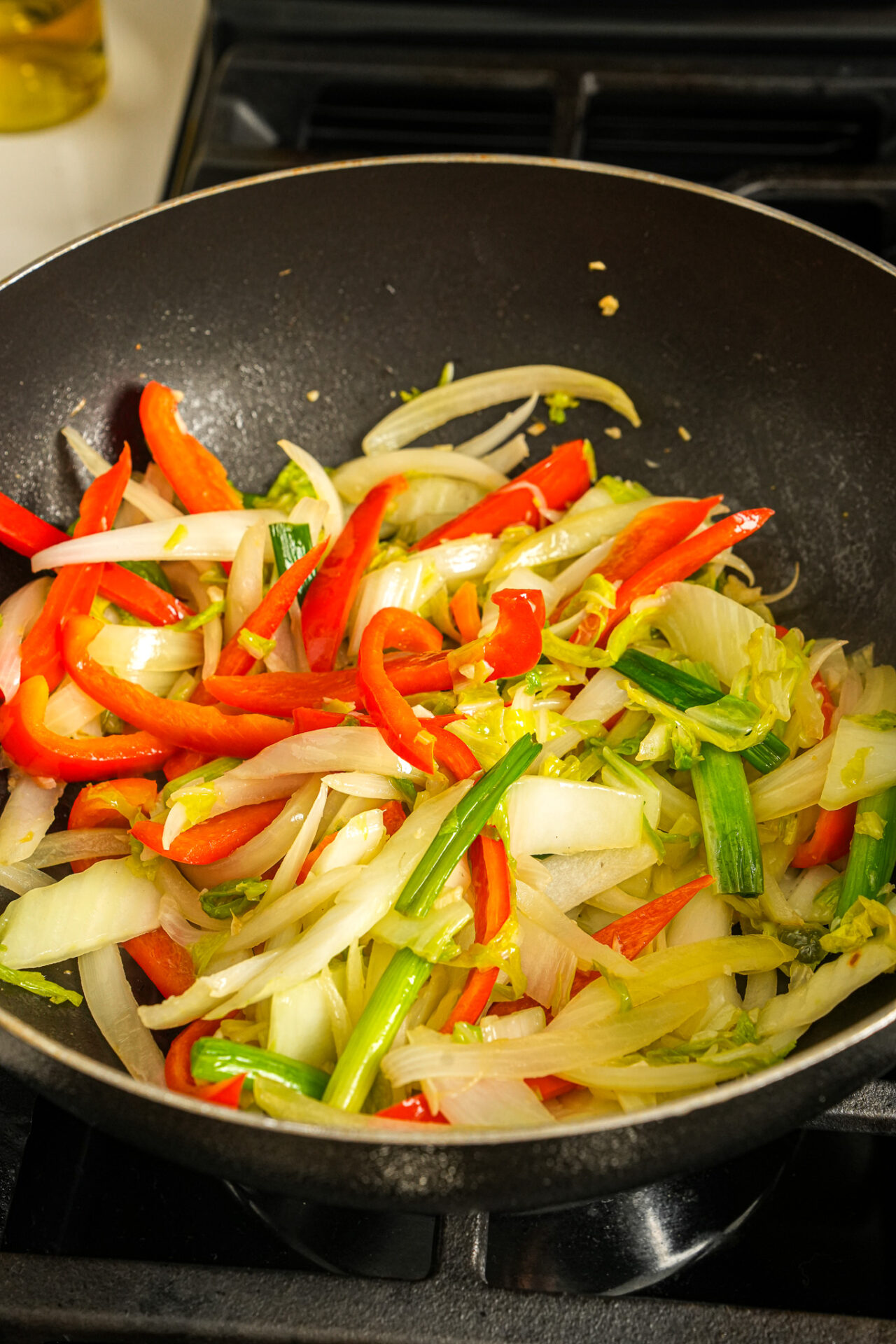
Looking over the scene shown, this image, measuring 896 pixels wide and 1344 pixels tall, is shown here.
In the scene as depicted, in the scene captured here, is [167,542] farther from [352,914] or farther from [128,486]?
[352,914]

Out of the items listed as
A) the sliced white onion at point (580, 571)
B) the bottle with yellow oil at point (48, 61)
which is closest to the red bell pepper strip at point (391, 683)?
the sliced white onion at point (580, 571)

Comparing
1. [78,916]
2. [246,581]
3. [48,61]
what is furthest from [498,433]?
[48,61]

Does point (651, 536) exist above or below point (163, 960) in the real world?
above

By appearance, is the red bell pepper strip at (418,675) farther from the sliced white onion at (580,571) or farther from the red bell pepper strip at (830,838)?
the red bell pepper strip at (830,838)

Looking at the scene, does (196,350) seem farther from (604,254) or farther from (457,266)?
(604,254)

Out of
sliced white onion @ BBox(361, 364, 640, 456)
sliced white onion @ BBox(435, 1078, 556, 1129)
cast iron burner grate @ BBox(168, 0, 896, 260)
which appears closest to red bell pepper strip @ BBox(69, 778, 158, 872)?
sliced white onion @ BBox(435, 1078, 556, 1129)
